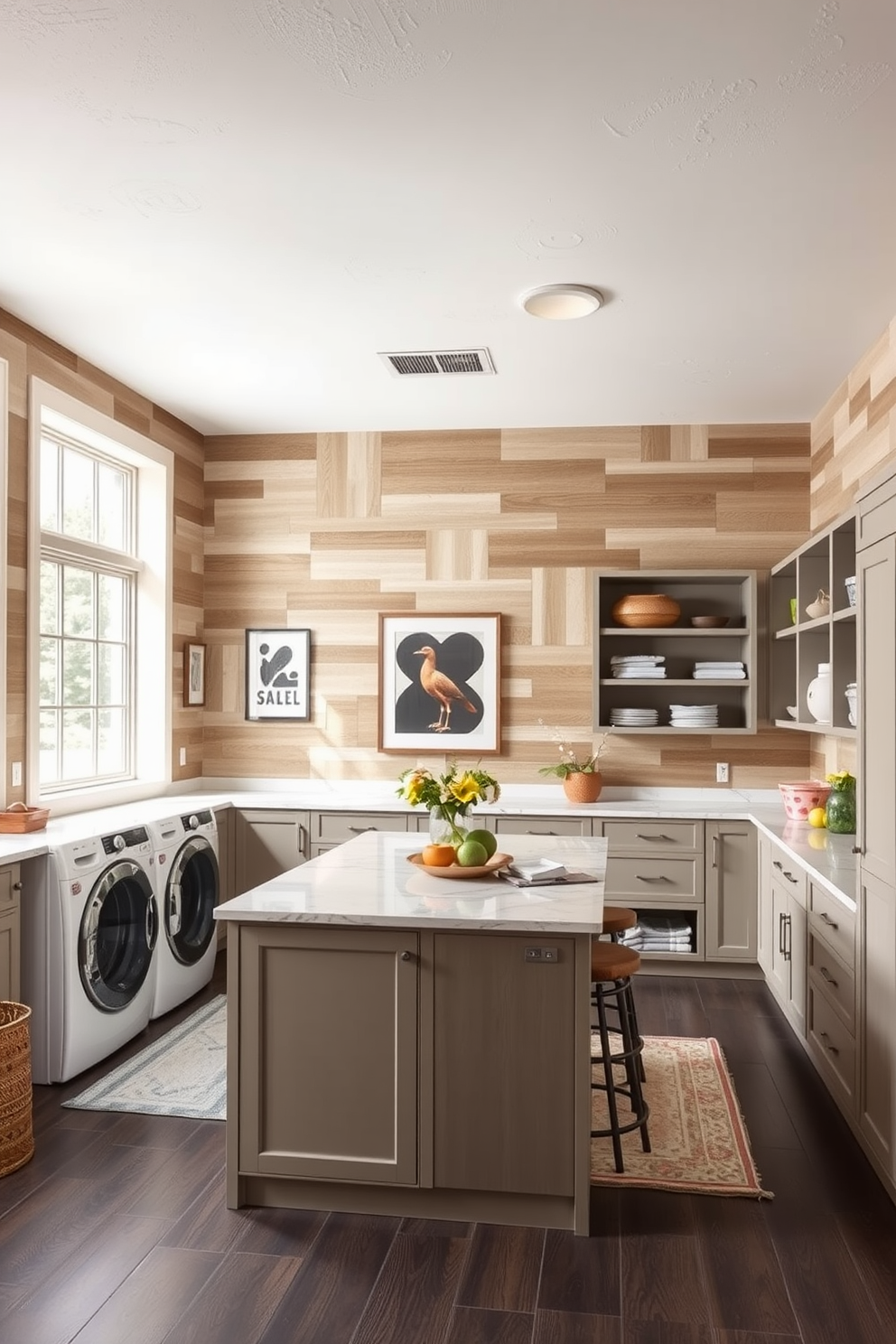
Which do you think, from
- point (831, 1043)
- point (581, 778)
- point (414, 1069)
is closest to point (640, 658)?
point (581, 778)

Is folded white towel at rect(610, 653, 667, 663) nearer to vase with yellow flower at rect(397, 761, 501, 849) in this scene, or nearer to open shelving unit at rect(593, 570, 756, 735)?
open shelving unit at rect(593, 570, 756, 735)

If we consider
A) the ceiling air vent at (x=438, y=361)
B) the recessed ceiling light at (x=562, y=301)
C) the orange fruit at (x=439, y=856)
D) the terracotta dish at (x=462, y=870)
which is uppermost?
the ceiling air vent at (x=438, y=361)

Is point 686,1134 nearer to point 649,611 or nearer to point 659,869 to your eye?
point 659,869

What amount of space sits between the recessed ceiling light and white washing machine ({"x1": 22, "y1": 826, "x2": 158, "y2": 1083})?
8.34ft

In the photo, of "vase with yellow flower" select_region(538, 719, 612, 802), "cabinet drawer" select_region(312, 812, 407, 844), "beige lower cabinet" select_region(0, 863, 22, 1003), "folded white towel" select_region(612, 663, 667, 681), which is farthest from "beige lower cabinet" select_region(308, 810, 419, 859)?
"beige lower cabinet" select_region(0, 863, 22, 1003)

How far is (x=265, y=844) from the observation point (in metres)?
5.35

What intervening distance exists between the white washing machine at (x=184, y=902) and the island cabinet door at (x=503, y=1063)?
6.60 ft

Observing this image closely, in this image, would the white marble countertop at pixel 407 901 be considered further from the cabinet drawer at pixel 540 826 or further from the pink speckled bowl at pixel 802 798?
the pink speckled bowl at pixel 802 798

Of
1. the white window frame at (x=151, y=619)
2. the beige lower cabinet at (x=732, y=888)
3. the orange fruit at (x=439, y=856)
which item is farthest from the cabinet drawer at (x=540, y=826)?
the orange fruit at (x=439, y=856)

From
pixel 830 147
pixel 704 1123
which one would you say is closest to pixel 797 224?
pixel 830 147

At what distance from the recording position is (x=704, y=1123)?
3389 mm

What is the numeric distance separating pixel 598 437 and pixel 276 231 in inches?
107

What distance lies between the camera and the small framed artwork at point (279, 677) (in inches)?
233

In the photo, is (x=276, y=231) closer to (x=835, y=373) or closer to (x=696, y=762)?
(x=835, y=373)
